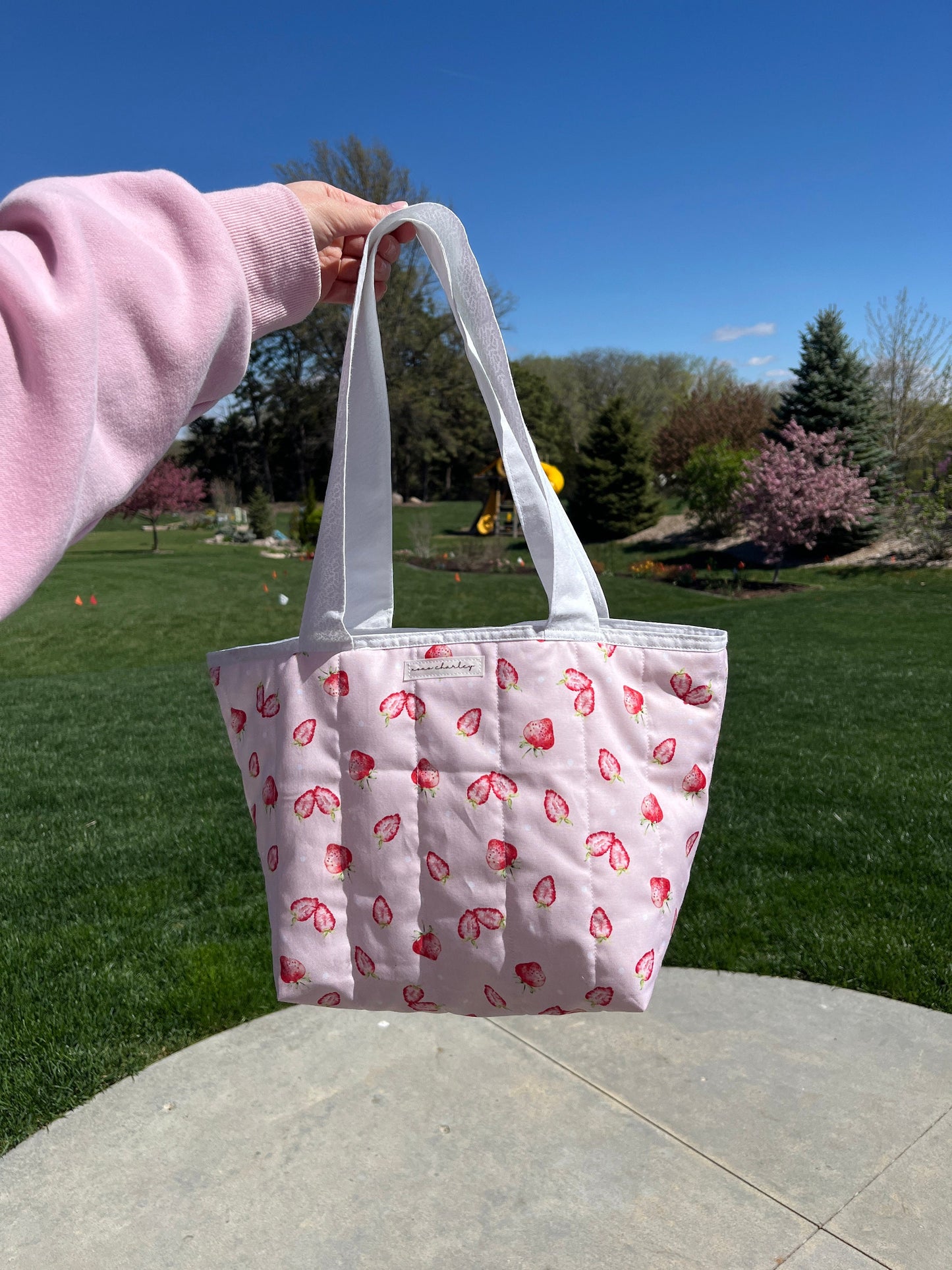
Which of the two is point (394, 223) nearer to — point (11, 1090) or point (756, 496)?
point (11, 1090)

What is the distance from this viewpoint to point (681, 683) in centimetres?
147

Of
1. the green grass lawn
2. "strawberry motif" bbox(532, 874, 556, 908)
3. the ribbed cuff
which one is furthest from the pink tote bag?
the green grass lawn

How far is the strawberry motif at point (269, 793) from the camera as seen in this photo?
5.01 ft

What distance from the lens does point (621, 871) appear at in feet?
4.79

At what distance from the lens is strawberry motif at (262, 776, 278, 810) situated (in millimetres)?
1527

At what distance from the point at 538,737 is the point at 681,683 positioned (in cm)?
24

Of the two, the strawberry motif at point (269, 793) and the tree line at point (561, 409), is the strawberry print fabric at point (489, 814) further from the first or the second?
the tree line at point (561, 409)

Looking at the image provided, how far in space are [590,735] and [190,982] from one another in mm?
2129

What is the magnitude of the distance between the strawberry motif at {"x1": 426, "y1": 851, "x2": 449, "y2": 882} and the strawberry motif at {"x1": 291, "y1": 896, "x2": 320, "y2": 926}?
0.65 ft

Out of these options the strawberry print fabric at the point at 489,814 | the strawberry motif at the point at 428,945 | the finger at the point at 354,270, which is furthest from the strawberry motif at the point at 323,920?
the finger at the point at 354,270

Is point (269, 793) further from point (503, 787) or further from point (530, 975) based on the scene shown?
point (530, 975)

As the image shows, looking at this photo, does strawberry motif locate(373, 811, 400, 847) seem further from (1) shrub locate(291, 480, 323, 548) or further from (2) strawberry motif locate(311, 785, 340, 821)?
(1) shrub locate(291, 480, 323, 548)

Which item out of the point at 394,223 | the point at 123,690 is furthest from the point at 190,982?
the point at 123,690

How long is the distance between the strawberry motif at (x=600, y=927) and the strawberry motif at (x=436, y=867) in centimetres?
24
